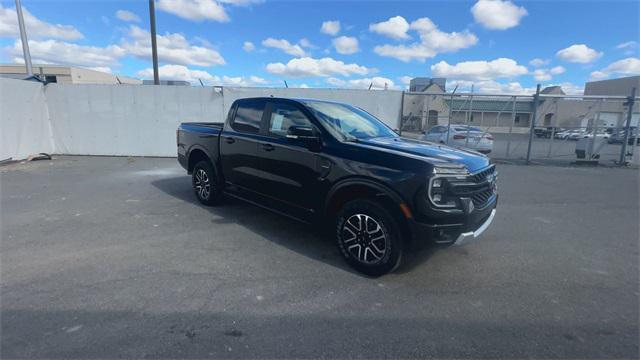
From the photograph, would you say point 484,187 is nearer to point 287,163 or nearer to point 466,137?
point 287,163

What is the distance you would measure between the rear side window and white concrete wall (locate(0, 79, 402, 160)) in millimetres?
6450

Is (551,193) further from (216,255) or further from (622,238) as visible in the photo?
(216,255)

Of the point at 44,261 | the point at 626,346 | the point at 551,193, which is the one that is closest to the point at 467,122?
the point at 551,193

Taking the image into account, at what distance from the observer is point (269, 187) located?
177 inches

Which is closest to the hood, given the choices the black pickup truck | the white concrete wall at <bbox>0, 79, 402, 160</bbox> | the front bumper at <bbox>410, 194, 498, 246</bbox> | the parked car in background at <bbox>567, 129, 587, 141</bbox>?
the black pickup truck

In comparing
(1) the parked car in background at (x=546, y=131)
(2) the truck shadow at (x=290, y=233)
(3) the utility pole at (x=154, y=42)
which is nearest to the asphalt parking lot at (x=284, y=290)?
(2) the truck shadow at (x=290, y=233)

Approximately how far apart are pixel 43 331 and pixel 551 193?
8856 mm

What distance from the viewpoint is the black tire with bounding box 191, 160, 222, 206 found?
5614 millimetres

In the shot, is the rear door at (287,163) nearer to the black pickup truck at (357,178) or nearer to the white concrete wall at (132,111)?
the black pickup truck at (357,178)

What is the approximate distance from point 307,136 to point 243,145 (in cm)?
153

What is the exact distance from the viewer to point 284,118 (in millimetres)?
4414

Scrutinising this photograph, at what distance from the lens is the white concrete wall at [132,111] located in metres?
11.5

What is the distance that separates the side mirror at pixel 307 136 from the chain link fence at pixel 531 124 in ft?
27.8

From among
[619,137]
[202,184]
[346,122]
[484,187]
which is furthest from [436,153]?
[619,137]
